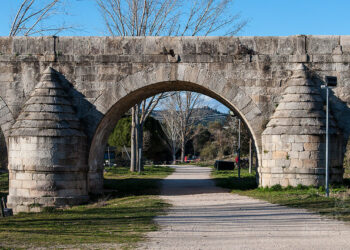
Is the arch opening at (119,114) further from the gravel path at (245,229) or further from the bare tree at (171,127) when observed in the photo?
the bare tree at (171,127)

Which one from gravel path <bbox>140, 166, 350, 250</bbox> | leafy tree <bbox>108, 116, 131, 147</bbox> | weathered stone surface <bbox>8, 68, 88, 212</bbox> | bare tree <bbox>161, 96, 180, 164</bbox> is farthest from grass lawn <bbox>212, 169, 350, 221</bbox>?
bare tree <bbox>161, 96, 180, 164</bbox>

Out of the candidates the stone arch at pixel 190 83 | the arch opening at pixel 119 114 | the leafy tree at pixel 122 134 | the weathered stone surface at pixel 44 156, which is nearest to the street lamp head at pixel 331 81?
the stone arch at pixel 190 83

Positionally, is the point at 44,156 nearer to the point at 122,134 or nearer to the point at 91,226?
the point at 91,226

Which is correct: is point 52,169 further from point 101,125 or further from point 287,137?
point 287,137

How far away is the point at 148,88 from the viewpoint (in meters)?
14.6

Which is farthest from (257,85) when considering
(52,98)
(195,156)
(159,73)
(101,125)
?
(195,156)

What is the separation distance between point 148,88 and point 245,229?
7403 mm

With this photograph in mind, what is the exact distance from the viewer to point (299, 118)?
43.2 feet

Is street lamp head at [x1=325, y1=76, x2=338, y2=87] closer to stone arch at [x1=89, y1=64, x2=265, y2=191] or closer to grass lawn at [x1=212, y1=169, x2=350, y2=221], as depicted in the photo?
stone arch at [x1=89, y1=64, x2=265, y2=191]

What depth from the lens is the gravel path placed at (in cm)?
680

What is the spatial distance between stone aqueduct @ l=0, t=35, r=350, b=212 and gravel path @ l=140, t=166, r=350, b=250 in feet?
8.88

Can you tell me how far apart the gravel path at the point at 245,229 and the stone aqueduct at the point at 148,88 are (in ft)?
8.88

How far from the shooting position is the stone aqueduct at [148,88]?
516 inches

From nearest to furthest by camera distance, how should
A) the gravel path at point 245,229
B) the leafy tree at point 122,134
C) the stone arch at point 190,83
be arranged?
the gravel path at point 245,229 < the stone arch at point 190,83 < the leafy tree at point 122,134
